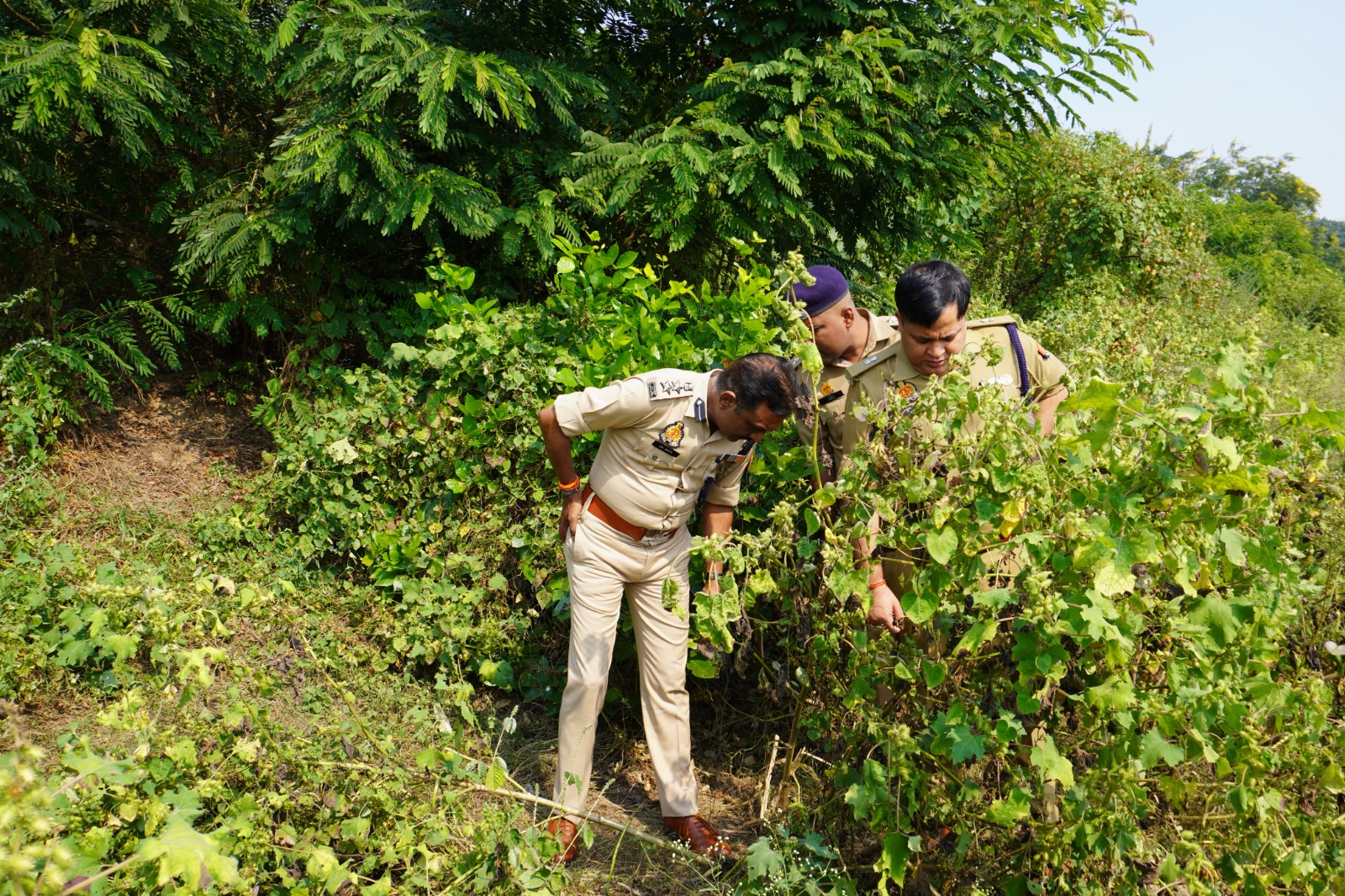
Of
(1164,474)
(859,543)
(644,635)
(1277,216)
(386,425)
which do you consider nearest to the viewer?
(1164,474)

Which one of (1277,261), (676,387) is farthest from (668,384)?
(1277,261)

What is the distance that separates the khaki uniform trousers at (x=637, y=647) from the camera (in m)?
3.56

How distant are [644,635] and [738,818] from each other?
2.86 ft

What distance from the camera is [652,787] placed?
4.13 meters

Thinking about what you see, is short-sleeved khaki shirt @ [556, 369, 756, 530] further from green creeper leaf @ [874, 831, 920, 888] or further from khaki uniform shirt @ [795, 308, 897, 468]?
green creeper leaf @ [874, 831, 920, 888]

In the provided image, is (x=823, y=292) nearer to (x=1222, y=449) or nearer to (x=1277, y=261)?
(x=1222, y=449)

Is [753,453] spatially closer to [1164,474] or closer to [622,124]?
[1164,474]

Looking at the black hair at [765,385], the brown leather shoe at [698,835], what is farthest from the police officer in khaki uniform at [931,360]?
the brown leather shoe at [698,835]

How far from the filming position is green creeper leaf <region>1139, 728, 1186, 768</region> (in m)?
2.29

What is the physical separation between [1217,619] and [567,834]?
7.37 ft

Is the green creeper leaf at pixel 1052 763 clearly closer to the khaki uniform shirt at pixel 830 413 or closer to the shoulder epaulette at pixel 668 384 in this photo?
the khaki uniform shirt at pixel 830 413

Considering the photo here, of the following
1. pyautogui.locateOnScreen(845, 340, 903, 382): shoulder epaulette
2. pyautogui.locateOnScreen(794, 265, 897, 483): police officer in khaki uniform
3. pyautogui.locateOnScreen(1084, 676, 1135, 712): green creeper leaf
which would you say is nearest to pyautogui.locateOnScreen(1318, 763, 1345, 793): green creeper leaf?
pyautogui.locateOnScreen(1084, 676, 1135, 712): green creeper leaf

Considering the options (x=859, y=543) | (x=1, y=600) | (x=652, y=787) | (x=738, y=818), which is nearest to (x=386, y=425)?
(x=1, y=600)

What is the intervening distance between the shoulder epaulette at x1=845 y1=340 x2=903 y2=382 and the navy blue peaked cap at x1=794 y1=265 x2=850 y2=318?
321 millimetres
